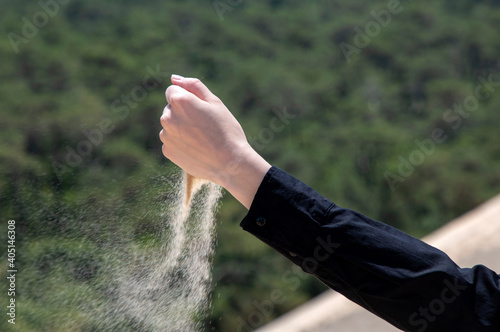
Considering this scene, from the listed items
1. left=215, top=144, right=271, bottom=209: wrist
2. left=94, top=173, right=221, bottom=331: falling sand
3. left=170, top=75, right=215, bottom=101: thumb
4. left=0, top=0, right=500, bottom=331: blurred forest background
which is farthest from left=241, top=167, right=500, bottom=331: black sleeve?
left=0, top=0, right=500, bottom=331: blurred forest background

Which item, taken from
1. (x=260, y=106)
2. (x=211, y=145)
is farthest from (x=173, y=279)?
(x=260, y=106)

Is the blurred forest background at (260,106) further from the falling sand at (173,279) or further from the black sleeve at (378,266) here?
the black sleeve at (378,266)

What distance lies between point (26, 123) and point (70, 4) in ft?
5.16

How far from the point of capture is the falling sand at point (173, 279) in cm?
123

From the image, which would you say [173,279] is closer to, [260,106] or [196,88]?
[196,88]

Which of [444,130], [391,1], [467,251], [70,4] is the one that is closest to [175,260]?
[467,251]

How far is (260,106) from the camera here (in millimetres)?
5410

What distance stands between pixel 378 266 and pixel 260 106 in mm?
4755

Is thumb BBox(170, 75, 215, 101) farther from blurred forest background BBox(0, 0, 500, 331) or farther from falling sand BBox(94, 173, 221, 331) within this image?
blurred forest background BBox(0, 0, 500, 331)

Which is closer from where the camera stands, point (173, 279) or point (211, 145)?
point (211, 145)

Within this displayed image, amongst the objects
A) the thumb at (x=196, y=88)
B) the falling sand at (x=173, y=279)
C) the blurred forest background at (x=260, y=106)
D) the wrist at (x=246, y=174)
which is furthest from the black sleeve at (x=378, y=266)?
the blurred forest background at (x=260, y=106)

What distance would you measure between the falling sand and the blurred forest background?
3.41 feet

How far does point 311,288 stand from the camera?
4.43 m

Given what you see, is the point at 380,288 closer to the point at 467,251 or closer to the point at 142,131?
the point at 467,251
